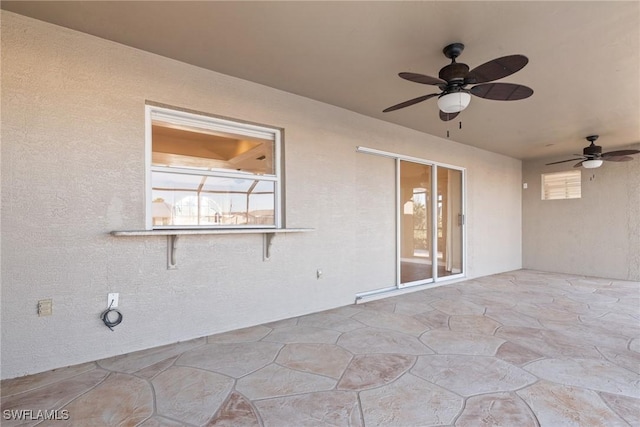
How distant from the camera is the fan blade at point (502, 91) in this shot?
2.37 meters

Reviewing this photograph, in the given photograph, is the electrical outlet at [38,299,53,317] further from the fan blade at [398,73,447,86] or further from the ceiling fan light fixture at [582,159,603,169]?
the ceiling fan light fixture at [582,159,603,169]

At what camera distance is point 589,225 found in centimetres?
634

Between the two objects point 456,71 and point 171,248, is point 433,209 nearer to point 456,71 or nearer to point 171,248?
point 456,71

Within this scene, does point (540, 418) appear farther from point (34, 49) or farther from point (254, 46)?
point (34, 49)

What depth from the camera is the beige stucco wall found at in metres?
2.20

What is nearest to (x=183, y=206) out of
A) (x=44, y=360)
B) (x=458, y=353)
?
(x=44, y=360)

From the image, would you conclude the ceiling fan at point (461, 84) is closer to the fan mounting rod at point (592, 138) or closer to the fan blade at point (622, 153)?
the fan blade at point (622, 153)

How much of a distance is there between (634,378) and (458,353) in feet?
3.76

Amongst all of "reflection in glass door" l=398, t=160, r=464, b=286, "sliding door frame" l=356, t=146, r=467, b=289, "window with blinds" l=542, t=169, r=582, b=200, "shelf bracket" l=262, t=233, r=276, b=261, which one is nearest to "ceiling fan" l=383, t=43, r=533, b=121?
"sliding door frame" l=356, t=146, r=467, b=289

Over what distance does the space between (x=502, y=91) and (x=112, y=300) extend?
11.8 feet

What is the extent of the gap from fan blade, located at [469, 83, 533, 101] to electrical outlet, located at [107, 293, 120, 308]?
3363mm

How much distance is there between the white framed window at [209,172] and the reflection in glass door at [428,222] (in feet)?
7.49

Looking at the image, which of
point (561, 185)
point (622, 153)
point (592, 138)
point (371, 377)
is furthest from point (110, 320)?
point (561, 185)

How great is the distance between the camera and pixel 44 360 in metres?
2.25
